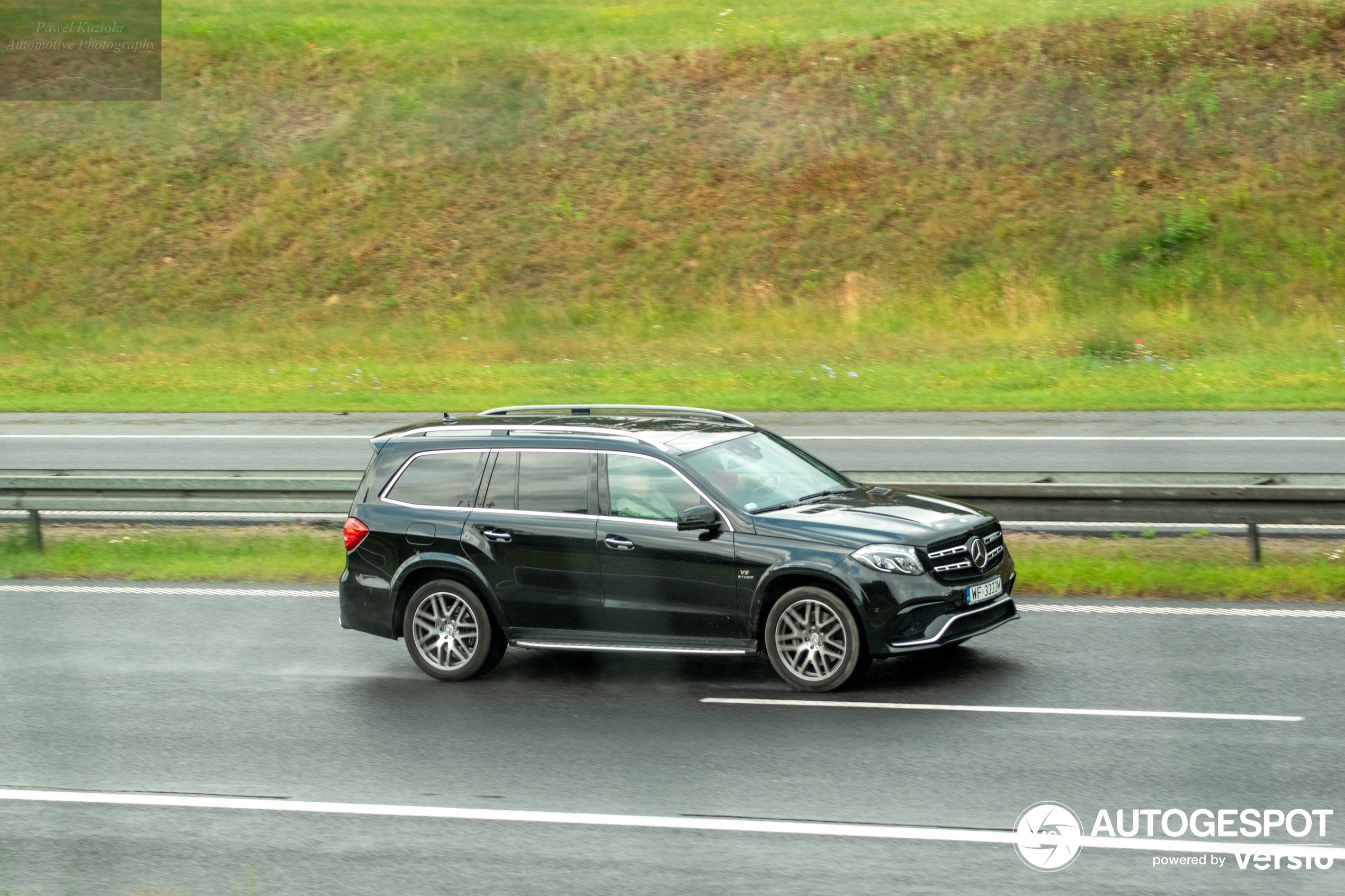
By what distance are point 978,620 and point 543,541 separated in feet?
8.94

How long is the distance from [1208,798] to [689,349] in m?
21.7

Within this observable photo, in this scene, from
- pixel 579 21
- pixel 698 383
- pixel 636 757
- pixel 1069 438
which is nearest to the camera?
pixel 636 757

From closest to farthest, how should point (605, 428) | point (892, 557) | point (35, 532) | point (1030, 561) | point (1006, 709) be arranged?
1. point (1006, 709)
2. point (892, 557)
3. point (605, 428)
4. point (1030, 561)
5. point (35, 532)

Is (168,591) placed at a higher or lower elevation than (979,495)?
lower

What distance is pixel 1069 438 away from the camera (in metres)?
18.2

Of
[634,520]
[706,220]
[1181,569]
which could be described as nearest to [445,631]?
[634,520]

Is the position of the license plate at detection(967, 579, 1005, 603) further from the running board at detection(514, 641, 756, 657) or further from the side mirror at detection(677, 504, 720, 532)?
the side mirror at detection(677, 504, 720, 532)

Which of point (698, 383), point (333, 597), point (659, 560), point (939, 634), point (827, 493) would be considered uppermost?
point (698, 383)

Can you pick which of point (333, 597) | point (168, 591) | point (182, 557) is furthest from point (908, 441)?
point (168, 591)

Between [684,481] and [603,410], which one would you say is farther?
[603,410]

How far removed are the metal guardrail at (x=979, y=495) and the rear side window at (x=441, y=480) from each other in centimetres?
307

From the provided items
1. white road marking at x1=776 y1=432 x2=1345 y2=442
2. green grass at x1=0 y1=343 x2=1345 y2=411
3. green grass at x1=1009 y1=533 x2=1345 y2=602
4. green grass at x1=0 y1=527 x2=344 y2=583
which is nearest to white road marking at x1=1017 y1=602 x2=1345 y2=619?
green grass at x1=1009 y1=533 x2=1345 y2=602

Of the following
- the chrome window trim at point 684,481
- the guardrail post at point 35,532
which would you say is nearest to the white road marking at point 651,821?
the chrome window trim at point 684,481

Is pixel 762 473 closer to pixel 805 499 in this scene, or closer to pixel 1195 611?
pixel 805 499
